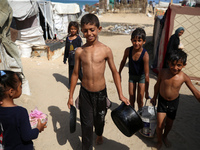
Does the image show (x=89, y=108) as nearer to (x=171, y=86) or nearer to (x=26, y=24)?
(x=171, y=86)

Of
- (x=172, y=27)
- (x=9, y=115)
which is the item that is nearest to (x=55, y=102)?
(x=9, y=115)

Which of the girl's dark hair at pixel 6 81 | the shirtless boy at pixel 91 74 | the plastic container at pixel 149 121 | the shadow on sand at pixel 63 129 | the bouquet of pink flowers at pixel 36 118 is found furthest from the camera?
the shadow on sand at pixel 63 129

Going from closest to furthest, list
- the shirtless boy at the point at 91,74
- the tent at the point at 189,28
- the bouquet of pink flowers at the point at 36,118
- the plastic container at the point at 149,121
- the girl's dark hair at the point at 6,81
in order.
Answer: the girl's dark hair at the point at 6,81, the bouquet of pink flowers at the point at 36,118, the shirtless boy at the point at 91,74, the plastic container at the point at 149,121, the tent at the point at 189,28

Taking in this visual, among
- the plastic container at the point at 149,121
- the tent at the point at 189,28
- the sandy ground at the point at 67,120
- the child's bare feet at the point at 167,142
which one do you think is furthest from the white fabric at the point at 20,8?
the child's bare feet at the point at 167,142

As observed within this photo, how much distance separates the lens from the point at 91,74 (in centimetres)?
221

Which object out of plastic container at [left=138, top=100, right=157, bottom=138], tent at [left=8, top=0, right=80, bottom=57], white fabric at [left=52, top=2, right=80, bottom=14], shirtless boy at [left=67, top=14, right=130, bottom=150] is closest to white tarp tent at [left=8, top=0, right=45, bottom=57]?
tent at [left=8, top=0, right=80, bottom=57]

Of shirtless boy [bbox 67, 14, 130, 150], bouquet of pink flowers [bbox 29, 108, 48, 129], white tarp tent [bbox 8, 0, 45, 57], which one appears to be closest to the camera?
bouquet of pink flowers [bbox 29, 108, 48, 129]

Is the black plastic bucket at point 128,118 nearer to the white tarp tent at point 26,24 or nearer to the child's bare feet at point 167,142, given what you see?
the child's bare feet at point 167,142

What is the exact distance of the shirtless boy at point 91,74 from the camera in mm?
2105

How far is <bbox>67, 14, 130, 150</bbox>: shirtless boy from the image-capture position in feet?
6.91

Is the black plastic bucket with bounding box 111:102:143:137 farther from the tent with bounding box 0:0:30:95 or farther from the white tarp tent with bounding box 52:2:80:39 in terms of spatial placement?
the white tarp tent with bounding box 52:2:80:39

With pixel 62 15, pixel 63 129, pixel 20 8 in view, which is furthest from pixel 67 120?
pixel 62 15

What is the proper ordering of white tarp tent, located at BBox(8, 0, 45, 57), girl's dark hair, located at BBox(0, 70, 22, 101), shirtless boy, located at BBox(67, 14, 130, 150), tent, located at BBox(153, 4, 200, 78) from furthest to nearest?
white tarp tent, located at BBox(8, 0, 45, 57), tent, located at BBox(153, 4, 200, 78), shirtless boy, located at BBox(67, 14, 130, 150), girl's dark hair, located at BBox(0, 70, 22, 101)

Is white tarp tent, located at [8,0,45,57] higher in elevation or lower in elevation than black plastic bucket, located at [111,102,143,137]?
higher
